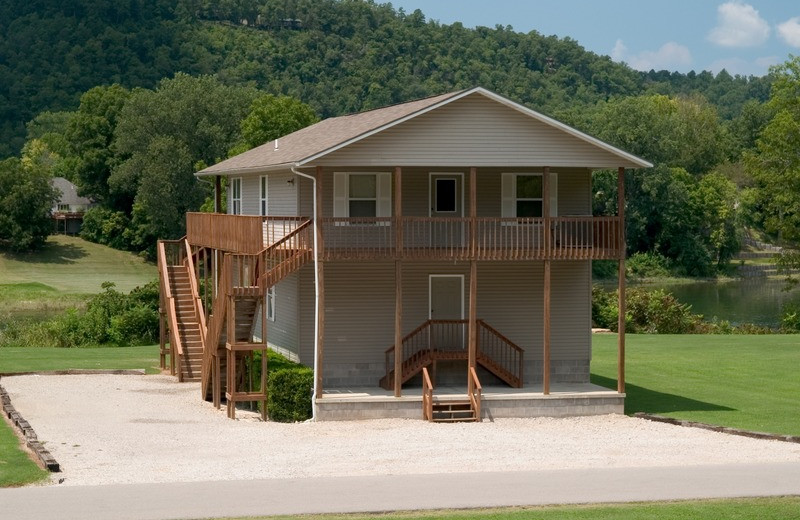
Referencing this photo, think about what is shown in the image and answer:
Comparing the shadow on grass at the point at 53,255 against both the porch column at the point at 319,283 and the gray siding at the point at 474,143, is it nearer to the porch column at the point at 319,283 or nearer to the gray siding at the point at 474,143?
the porch column at the point at 319,283

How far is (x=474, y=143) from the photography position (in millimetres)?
31078

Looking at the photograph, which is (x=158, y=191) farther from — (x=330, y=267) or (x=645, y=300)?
(x=330, y=267)

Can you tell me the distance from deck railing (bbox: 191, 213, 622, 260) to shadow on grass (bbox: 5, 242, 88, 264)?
67081 millimetres

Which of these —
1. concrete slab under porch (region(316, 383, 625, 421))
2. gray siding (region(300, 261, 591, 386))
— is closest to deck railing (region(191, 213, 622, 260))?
gray siding (region(300, 261, 591, 386))

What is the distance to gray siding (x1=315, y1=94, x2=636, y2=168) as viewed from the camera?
3062 centimetres

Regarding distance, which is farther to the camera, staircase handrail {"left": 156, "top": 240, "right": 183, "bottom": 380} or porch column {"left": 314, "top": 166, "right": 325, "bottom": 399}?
staircase handrail {"left": 156, "top": 240, "right": 183, "bottom": 380}

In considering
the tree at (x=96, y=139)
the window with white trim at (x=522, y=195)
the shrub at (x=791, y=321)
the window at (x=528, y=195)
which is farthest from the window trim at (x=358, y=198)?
the tree at (x=96, y=139)

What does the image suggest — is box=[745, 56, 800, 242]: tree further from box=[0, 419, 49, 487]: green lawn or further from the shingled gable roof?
box=[0, 419, 49, 487]: green lawn

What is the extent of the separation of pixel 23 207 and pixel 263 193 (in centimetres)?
6362

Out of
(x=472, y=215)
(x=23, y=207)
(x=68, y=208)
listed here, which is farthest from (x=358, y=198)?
(x=68, y=208)

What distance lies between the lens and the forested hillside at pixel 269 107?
91375mm

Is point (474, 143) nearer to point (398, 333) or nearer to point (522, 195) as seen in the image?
point (522, 195)

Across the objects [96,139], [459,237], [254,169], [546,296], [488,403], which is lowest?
[488,403]

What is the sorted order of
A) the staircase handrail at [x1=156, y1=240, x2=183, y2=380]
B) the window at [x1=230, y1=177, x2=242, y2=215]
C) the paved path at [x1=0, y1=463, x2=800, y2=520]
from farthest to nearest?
the window at [x1=230, y1=177, x2=242, y2=215] < the staircase handrail at [x1=156, y1=240, x2=183, y2=380] < the paved path at [x1=0, y1=463, x2=800, y2=520]
